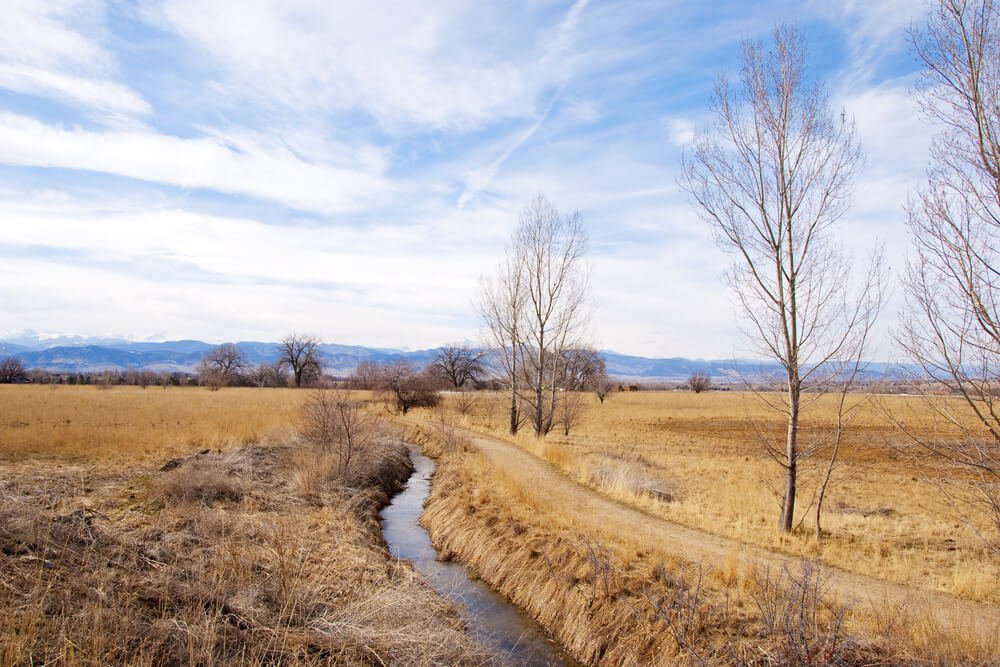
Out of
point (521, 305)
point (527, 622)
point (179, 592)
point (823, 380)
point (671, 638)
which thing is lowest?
point (527, 622)

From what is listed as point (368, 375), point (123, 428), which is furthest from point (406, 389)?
point (123, 428)

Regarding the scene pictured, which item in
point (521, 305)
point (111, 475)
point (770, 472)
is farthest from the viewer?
point (521, 305)

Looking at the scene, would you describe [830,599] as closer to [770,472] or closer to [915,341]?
[915,341]

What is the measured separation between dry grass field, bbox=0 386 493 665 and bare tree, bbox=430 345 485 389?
200 feet

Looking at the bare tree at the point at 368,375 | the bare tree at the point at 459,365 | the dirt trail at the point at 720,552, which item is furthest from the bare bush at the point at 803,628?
the bare tree at the point at 459,365

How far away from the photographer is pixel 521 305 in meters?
25.9

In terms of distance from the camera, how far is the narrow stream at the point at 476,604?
7754 millimetres

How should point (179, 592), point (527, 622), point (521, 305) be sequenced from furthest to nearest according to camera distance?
point (521, 305)
point (527, 622)
point (179, 592)

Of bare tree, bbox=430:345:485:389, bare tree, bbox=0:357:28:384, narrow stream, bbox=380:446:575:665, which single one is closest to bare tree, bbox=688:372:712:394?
bare tree, bbox=430:345:485:389

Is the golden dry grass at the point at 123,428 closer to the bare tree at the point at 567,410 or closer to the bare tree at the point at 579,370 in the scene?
the bare tree at the point at 567,410

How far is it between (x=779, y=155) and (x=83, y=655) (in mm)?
12305

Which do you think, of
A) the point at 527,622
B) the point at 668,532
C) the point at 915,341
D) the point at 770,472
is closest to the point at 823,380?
the point at 915,341

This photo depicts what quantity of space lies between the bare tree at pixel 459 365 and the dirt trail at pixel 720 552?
199ft

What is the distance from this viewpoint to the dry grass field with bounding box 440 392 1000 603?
902 cm
